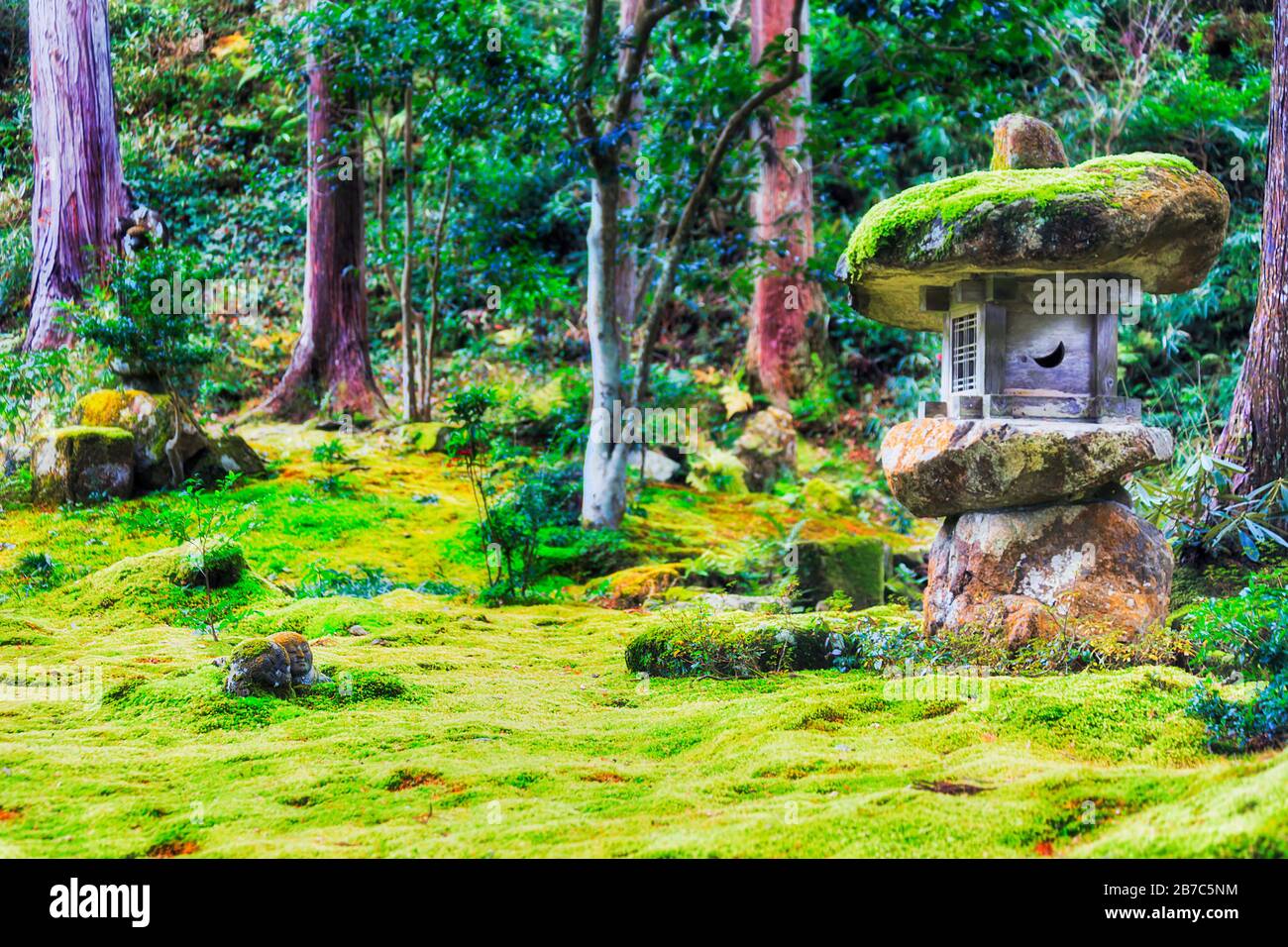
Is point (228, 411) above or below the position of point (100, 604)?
above

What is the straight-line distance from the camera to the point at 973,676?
4969 mm

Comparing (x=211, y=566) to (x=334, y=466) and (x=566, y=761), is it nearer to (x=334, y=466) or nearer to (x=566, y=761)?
(x=566, y=761)

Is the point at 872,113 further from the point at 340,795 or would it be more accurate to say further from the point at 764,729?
the point at 340,795

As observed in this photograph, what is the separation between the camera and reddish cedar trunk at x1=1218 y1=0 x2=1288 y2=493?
727 centimetres

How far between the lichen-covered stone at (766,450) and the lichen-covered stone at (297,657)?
29.0 ft

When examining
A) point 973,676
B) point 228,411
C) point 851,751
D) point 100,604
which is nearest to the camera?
point 851,751

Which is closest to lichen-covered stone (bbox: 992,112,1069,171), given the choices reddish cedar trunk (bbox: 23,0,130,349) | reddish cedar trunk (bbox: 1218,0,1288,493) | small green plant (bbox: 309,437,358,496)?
reddish cedar trunk (bbox: 1218,0,1288,493)

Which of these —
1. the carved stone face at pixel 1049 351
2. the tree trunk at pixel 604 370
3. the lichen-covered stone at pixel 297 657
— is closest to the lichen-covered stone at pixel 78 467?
the tree trunk at pixel 604 370

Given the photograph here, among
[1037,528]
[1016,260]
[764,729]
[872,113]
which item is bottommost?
[764,729]

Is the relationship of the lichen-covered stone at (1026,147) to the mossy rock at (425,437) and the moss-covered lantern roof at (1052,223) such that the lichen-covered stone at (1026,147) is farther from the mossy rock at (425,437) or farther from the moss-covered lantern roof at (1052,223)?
the mossy rock at (425,437)

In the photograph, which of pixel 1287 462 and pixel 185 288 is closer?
pixel 1287 462

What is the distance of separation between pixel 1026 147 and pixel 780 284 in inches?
352

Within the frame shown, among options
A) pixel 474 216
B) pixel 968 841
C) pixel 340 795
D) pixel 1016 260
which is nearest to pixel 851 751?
pixel 968 841

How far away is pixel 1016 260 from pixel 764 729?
2.69 metres
